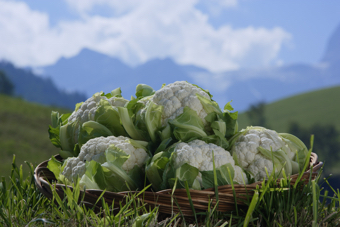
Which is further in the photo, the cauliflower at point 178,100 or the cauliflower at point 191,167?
the cauliflower at point 178,100

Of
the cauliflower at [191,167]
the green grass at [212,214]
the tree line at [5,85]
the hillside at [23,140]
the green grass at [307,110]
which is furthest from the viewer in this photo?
the tree line at [5,85]

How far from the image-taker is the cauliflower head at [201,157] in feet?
5.07

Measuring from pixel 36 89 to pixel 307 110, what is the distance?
89419mm

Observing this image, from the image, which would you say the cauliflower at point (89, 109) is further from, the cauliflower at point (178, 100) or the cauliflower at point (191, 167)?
the cauliflower at point (191, 167)

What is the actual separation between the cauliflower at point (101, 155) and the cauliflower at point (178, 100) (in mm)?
270

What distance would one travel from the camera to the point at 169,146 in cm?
174

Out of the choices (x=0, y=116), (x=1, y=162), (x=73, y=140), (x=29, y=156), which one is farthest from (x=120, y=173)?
(x=0, y=116)

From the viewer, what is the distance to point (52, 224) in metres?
1.40

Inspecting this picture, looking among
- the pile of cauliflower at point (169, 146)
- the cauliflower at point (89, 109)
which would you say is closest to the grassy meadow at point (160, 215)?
the pile of cauliflower at point (169, 146)

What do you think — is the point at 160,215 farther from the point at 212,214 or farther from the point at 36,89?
the point at 36,89

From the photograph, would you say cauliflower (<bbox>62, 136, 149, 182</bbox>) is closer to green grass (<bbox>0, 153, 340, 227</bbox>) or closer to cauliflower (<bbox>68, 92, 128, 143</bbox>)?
green grass (<bbox>0, 153, 340, 227</bbox>)

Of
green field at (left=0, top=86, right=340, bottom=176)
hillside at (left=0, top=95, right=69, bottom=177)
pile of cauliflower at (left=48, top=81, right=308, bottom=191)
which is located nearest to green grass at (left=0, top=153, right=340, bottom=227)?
pile of cauliflower at (left=48, top=81, right=308, bottom=191)

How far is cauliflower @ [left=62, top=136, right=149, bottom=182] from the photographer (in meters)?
1.63

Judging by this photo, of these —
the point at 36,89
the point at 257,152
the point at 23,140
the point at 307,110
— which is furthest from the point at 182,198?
the point at 36,89
